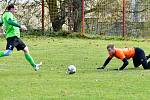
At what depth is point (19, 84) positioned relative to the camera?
11.3 m

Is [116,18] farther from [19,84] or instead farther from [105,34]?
[19,84]

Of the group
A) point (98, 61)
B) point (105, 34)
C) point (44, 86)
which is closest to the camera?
point (44, 86)

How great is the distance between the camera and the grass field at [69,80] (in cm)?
1002

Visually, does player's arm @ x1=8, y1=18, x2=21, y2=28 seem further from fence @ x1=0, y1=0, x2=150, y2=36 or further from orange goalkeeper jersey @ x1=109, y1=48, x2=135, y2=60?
fence @ x1=0, y1=0, x2=150, y2=36

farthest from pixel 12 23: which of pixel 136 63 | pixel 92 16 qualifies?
pixel 92 16

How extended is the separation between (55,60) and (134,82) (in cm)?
520

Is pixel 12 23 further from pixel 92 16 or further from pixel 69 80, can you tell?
pixel 92 16

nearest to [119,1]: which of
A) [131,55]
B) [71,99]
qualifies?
[131,55]

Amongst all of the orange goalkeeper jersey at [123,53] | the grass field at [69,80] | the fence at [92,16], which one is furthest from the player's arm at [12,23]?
the fence at [92,16]

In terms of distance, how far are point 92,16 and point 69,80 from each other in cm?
→ 1590

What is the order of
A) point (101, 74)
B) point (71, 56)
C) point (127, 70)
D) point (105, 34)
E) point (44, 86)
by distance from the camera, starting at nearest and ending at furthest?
point (44, 86) < point (101, 74) < point (127, 70) < point (71, 56) < point (105, 34)

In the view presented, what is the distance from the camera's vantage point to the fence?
89.0ft

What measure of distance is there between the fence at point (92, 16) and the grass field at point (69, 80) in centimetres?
936

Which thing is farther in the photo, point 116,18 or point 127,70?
point 116,18
